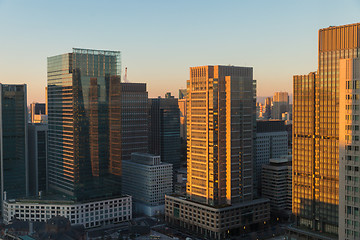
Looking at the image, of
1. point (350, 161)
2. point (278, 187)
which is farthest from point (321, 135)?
point (350, 161)

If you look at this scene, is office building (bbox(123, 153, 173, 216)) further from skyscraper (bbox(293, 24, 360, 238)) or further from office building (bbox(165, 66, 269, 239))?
skyscraper (bbox(293, 24, 360, 238))

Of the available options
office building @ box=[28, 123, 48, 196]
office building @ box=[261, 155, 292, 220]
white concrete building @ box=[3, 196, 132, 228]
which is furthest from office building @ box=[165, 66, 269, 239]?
office building @ box=[28, 123, 48, 196]

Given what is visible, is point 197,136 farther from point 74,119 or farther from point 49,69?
point 49,69

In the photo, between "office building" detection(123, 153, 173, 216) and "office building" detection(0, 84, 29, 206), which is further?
"office building" detection(123, 153, 173, 216)

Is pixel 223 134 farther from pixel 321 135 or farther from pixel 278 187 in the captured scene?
pixel 321 135

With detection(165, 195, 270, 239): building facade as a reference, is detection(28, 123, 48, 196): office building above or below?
above

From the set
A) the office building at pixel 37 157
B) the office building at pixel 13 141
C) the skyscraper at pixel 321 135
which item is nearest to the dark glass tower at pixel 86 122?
the office building at pixel 13 141

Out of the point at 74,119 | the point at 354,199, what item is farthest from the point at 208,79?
the point at 354,199
